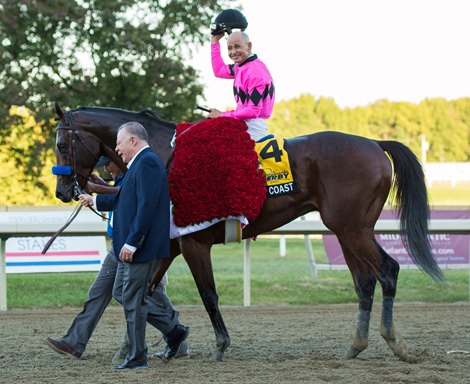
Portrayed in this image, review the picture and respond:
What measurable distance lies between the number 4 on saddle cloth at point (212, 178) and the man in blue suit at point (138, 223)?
1.44 feet

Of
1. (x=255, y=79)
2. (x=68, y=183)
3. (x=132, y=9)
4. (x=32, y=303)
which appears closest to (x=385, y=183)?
(x=255, y=79)

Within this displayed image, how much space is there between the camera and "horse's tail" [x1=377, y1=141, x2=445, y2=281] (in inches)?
250

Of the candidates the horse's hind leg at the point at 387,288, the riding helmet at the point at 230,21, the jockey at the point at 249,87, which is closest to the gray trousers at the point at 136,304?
the jockey at the point at 249,87

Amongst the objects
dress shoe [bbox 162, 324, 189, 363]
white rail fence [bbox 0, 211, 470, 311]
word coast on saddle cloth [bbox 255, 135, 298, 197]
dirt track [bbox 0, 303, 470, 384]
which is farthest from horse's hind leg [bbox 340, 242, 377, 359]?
white rail fence [bbox 0, 211, 470, 311]

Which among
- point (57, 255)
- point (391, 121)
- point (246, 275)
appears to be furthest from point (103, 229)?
point (391, 121)

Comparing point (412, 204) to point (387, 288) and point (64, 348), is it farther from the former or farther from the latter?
point (64, 348)

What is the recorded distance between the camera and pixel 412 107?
198 feet

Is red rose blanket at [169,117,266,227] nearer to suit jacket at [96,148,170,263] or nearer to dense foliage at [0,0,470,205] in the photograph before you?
suit jacket at [96,148,170,263]

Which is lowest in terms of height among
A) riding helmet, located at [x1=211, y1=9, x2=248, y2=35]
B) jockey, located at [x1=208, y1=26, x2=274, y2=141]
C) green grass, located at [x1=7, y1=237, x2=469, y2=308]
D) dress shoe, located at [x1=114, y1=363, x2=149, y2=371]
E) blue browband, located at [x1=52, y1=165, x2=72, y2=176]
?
green grass, located at [x1=7, y1=237, x2=469, y2=308]

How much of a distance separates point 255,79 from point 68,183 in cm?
156

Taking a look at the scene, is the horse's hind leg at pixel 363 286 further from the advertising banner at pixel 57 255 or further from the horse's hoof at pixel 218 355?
the advertising banner at pixel 57 255

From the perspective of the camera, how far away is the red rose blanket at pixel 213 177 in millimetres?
5781

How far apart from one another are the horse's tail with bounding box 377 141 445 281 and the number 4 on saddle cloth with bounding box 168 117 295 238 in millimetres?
1183

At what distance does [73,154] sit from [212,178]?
1079 mm
